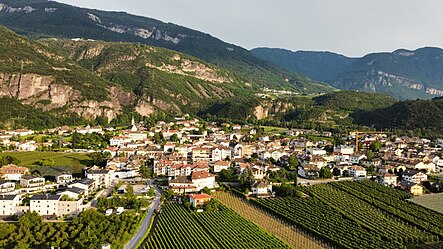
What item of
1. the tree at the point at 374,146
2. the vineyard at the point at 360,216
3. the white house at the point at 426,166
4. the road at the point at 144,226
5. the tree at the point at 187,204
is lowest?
the road at the point at 144,226

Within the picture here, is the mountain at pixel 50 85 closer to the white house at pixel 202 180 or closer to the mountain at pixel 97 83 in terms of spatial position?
the mountain at pixel 97 83

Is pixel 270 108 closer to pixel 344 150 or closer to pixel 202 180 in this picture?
pixel 344 150

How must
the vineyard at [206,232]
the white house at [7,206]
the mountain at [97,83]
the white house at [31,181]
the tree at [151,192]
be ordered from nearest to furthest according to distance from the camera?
1. the vineyard at [206,232]
2. the white house at [7,206]
3. the tree at [151,192]
4. the white house at [31,181]
5. the mountain at [97,83]

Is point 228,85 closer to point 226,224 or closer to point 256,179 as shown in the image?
point 256,179

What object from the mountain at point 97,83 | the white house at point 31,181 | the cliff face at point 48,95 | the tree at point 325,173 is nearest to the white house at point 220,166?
the tree at point 325,173

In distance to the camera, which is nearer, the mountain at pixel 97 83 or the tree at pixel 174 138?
the tree at pixel 174 138

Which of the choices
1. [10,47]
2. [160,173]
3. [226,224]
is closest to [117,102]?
[10,47]

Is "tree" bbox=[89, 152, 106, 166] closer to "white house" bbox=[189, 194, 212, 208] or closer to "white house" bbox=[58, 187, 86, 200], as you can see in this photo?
"white house" bbox=[58, 187, 86, 200]

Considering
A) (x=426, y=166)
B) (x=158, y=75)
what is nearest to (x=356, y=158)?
(x=426, y=166)
